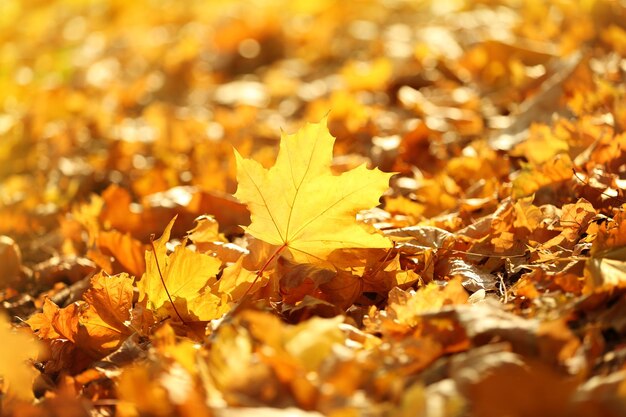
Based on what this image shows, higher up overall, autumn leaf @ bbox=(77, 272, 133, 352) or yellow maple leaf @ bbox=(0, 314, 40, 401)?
yellow maple leaf @ bbox=(0, 314, 40, 401)

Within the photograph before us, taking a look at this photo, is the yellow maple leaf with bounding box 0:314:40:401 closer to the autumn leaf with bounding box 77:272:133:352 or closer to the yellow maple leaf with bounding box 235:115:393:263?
the autumn leaf with bounding box 77:272:133:352

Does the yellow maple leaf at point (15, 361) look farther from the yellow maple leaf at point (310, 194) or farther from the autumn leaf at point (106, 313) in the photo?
the yellow maple leaf at point (310, 194)

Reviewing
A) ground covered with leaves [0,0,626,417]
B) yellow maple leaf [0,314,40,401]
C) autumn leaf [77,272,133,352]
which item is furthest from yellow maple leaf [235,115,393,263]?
yellow maple leaf [0,314,40,401]

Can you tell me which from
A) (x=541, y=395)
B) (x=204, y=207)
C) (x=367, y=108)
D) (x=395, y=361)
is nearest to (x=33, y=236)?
(x=204, y=207)

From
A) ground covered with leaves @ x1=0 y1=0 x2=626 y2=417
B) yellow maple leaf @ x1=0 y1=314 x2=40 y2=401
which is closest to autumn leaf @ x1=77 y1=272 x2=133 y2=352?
ground covered with leaves @ x1=0 y1=0 x2=626 y2=417

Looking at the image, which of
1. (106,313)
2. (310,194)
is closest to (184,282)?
(106,313)

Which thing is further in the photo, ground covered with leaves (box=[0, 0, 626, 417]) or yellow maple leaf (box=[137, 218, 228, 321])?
yellow maple leaf (box=[137, 218, 228, 321])

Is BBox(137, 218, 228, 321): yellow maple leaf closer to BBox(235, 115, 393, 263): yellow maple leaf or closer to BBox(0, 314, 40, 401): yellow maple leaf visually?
BBox(235, 115, 393, 263): yellow maple leaf

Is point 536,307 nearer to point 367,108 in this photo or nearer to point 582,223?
point 582,223

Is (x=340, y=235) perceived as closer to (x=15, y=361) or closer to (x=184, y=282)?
(x=184, y=282)
